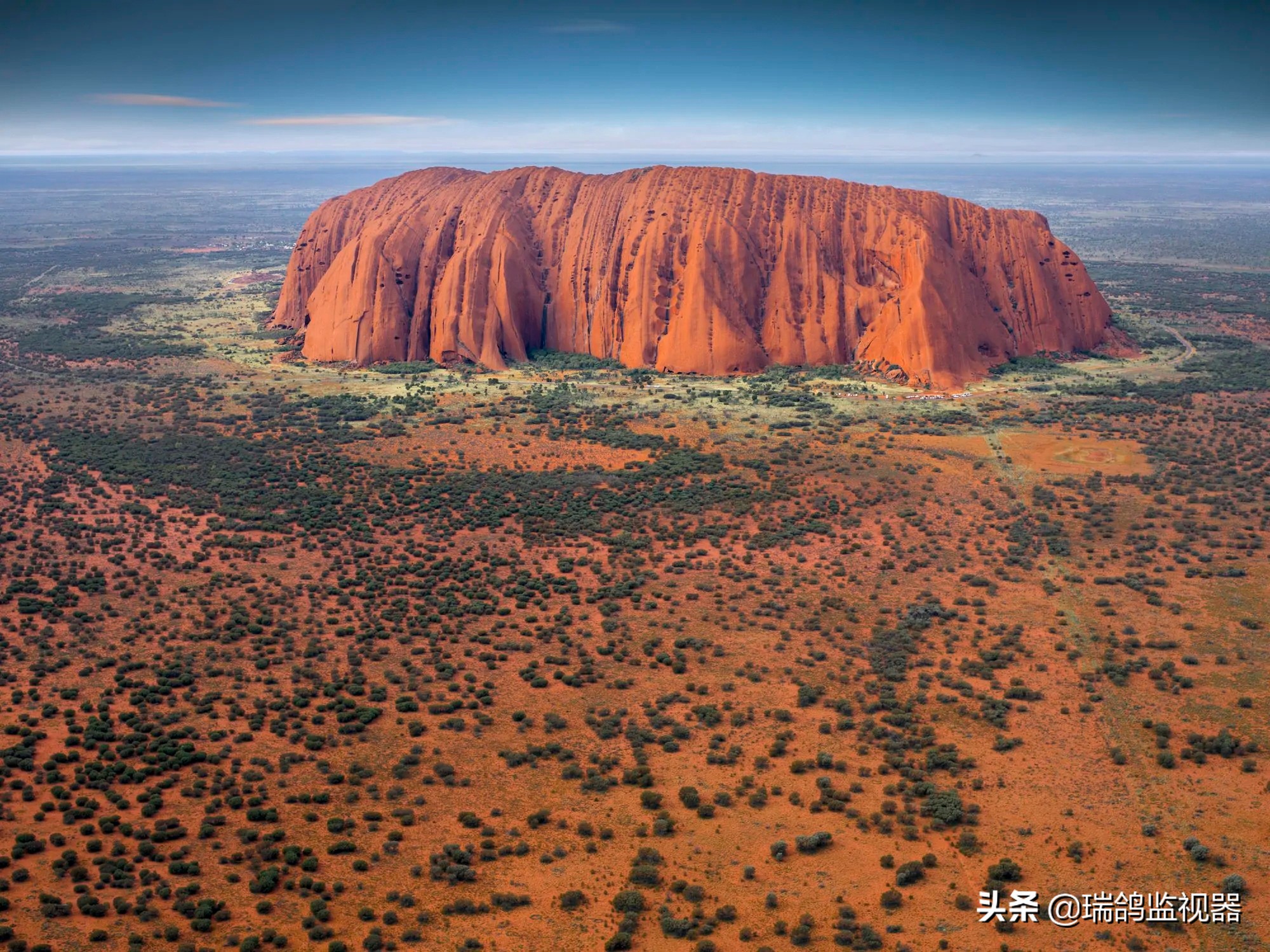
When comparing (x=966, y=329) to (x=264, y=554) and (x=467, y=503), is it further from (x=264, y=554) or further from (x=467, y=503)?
(x=264, y=554)

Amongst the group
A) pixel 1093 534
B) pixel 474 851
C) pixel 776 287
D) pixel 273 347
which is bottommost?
pixel 474 851

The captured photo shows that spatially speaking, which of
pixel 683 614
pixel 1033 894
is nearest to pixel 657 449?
pixel 683 614

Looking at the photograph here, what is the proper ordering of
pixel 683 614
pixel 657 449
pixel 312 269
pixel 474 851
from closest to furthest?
pixel 474 851 → pixel 683 614 → pixel 657 449 → pixel 312 269

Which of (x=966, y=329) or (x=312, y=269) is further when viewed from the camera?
(x=312, y=269)

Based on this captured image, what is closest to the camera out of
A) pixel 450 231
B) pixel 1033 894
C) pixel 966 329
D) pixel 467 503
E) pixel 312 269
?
pixel 1033 894

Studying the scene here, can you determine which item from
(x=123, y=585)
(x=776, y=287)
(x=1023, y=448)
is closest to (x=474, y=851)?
(x=123, y=585)

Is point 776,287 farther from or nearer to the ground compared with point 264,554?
farther from the ground

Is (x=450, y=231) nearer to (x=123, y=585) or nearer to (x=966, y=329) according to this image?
(x=966, y=329)
